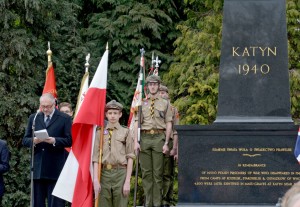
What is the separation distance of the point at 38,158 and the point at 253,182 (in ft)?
8.57

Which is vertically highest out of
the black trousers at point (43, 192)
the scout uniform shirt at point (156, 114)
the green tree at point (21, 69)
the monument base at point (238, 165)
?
the green tree at point (21, 69)

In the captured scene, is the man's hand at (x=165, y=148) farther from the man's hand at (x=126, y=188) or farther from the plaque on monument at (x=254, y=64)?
the plaque on monument at (x=254, y=64)

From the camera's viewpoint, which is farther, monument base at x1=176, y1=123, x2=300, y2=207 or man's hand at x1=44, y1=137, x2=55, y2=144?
man's hand at x1=44, y1=137, x2=55, y2=144

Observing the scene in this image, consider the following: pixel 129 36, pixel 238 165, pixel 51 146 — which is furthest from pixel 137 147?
pixel 129 36

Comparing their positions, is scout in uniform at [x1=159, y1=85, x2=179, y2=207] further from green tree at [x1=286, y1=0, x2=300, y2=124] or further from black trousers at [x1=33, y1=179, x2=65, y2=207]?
green tree at [x1=286, y1=0, x2=300, y2=124]

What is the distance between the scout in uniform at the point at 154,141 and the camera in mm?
11203

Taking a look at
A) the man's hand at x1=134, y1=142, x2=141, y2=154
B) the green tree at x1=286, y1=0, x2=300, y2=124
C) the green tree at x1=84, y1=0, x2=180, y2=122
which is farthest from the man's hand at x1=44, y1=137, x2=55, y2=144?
the green tree at x1=84, y1=0, x2=180, y2=122

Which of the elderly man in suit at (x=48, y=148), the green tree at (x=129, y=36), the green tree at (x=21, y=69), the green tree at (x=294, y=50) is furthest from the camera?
the green tree at (x=129, y=36)

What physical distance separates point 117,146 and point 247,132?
1591 mm

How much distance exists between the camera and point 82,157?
1065cm

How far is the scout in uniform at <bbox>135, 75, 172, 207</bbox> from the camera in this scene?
1120cm

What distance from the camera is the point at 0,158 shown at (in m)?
10.6

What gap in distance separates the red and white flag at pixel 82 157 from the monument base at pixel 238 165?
137 centimetres

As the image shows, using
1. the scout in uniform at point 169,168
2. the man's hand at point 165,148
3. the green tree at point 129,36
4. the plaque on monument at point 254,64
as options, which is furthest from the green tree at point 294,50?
the plaque on monument at point 254,64
